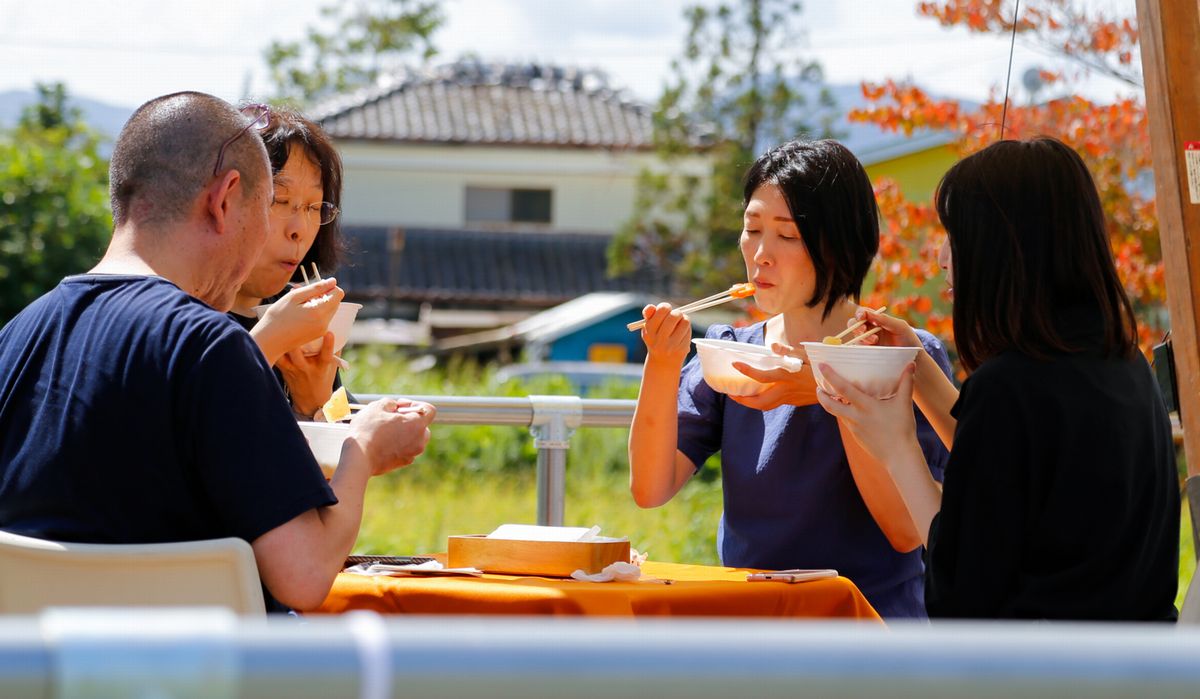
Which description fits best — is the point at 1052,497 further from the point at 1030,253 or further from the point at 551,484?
the point at 551,484

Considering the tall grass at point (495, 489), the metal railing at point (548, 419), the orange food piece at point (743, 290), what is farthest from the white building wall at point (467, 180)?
the orange food piece at point (743, 290)

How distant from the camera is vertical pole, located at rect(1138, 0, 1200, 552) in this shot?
2.33 meters

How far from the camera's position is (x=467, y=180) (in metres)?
20.1

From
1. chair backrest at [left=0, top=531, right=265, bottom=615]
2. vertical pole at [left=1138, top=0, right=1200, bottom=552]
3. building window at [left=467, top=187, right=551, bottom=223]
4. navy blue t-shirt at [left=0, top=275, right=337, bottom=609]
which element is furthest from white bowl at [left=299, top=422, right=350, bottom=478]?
building window at [left=467, top=187, right=551, bottom=223]

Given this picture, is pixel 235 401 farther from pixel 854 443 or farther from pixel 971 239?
pixel 854 443

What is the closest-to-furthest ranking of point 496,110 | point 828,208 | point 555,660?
point 555,660, point 828,208, point 496,110

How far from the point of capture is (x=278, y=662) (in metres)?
0.64

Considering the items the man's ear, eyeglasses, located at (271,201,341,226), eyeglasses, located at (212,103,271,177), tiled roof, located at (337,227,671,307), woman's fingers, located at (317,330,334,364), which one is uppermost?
eyeglasses, located at (212,103,271,177)

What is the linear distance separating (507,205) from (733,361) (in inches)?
709

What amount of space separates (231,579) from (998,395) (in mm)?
1088

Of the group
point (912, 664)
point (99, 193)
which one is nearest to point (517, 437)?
point (99, 193)

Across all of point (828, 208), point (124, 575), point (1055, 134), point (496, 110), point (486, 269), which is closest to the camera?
point (124, 575)

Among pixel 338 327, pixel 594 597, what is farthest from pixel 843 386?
pixel 338 327

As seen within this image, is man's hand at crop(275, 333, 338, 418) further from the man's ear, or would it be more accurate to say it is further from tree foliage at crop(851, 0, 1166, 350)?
tree foliage at crop(851, 0, 1166, 350)
